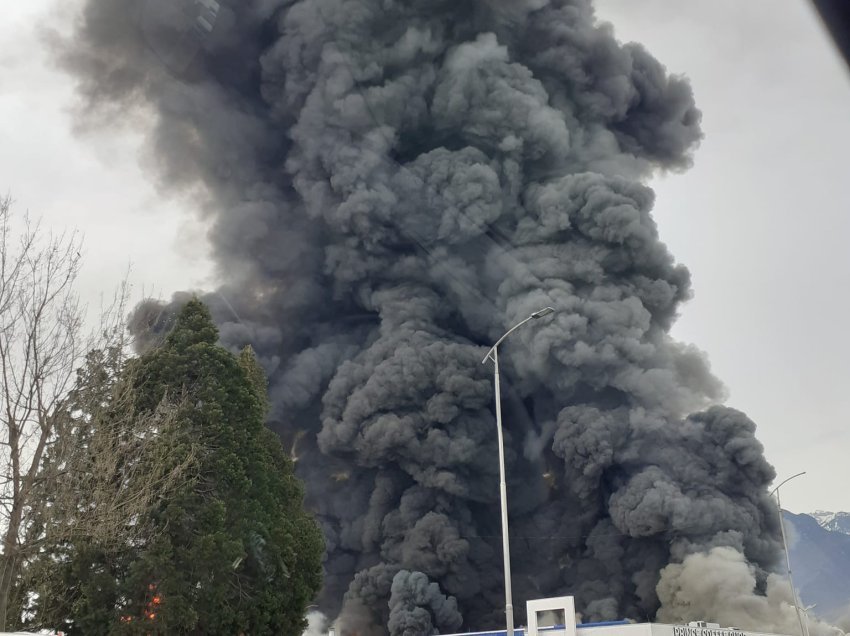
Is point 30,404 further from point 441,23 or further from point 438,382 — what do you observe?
point 441,23

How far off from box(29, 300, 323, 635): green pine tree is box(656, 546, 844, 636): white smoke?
22464mm

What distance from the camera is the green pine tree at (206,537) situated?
2328cm

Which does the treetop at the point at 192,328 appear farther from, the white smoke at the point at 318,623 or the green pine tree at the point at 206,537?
the white smoke at the point at 318,623

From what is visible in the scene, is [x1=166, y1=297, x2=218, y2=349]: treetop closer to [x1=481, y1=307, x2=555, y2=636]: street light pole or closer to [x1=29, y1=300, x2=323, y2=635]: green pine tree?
[x1=29, y1=300, x2=323, y2=635]: green pine tree

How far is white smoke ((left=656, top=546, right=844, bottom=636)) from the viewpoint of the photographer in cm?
4325

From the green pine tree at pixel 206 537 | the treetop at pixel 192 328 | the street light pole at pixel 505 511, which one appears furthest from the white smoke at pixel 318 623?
the street light pole at pixel 505 511

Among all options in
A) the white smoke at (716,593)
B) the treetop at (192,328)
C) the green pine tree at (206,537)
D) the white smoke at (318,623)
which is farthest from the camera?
the white smoke at (318,623)

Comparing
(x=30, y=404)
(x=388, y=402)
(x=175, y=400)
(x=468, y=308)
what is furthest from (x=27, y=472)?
(x=468, y=308)

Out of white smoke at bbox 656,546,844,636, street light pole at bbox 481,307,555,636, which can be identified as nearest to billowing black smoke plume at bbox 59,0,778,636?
white smoke at bbox 656,546,844,636

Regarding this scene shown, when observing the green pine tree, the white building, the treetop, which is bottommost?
the white building

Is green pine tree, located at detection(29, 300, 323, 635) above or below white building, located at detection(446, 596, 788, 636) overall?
above

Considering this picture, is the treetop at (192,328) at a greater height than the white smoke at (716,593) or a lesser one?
greater

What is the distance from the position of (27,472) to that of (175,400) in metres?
10.0

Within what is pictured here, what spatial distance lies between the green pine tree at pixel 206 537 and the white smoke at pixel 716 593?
2246 cm
